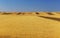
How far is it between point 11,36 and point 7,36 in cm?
14

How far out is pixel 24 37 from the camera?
4.60 meters

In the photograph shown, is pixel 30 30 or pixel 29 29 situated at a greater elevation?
pixel 29 29

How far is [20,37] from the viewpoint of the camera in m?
4.58

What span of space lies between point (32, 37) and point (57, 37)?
85cm

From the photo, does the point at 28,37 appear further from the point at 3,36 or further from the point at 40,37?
the point at 3,36

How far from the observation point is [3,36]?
15.3 feet

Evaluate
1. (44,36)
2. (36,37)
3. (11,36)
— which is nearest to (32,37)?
(36,37)

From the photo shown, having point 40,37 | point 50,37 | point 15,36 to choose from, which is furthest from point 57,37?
point 15,36

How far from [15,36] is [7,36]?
0.27m

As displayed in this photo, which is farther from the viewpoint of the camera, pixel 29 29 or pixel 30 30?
pixel 29 29

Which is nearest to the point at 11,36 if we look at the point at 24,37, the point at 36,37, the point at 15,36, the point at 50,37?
the point at 15,36

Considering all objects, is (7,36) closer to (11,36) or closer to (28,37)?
(11,36)

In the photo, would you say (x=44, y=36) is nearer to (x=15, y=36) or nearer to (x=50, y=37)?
(x=50, y=37)

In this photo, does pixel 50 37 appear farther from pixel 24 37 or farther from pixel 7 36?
pixel 7 36
